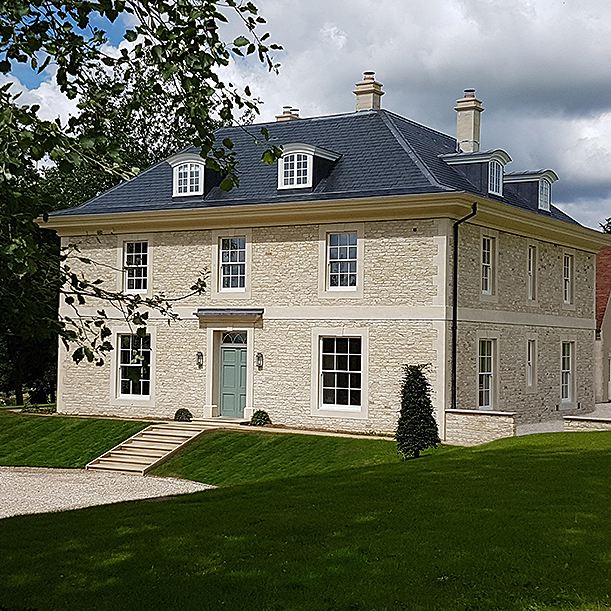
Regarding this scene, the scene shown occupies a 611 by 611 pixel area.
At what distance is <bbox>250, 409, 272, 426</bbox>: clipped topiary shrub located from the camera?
2636 centimetres

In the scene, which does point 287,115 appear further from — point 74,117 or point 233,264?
point 74,117

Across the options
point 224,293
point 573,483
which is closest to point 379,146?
point 224,293

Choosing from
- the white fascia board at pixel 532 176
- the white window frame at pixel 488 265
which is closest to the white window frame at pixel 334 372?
the white window frame at pixel 488 265

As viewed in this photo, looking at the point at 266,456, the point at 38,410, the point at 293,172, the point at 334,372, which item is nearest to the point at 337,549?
the point at 266,456

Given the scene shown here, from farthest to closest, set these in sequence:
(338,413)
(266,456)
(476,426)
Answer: (338,413) < (476,426) < (266,456)

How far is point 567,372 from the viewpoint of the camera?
3156cm

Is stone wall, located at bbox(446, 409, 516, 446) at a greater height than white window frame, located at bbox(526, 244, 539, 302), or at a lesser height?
lesser

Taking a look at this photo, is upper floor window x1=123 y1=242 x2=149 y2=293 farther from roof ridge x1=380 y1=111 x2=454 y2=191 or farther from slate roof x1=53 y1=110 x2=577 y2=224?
roof ridge x1=380 y1=111 x2=454 y2=191

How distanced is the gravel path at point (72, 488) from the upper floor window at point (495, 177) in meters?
12.3

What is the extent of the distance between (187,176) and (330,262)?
5695 mm

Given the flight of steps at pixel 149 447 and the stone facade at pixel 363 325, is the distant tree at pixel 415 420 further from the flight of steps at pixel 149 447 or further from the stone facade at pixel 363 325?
the flight of steps at pixel 149 447

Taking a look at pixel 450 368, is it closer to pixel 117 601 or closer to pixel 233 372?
pixel 233 372

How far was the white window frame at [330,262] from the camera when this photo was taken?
997 inches

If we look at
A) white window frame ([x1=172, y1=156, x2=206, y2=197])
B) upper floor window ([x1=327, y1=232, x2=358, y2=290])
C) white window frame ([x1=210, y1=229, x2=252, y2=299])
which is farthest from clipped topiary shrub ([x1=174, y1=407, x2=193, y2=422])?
white window frame ([x1=172, y1=156, x2=206, y2=197])
